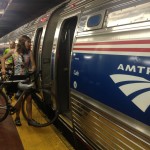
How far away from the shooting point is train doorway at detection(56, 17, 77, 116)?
546 centimetres

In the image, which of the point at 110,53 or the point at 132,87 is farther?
the point at 110,53

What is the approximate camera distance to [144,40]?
230 cm

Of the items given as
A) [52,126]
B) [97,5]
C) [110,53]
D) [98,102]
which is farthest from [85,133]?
[52,126]

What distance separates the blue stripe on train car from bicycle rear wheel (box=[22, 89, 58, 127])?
2.19m

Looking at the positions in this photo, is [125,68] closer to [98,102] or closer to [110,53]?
[110,53]

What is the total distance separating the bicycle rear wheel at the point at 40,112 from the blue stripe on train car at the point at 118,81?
2.19 metres

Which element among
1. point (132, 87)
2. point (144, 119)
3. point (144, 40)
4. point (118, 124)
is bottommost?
point (118, 124)

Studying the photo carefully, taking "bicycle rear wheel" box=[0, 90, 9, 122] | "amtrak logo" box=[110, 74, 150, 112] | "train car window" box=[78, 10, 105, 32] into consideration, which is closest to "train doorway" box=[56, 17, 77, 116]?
"bicycle rear wheel" box=[0, 90, 9, 122]

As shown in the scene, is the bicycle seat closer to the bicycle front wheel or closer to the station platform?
the bicycle front wheel

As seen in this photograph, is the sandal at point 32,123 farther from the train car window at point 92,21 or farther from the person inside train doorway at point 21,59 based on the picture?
the train car window at point 92,21

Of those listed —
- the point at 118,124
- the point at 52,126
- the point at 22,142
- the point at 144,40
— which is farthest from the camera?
the point at 52,126

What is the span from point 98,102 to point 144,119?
91 cm

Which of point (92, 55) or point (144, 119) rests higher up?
point (92, 55)

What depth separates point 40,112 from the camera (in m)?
6.69
